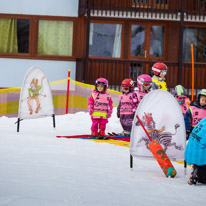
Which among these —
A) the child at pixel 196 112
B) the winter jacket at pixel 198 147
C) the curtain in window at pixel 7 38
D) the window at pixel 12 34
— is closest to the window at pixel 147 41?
the window at pixel 12 34

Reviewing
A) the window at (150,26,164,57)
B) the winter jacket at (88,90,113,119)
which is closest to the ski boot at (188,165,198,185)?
the winter jacket at (88,90,113,119)

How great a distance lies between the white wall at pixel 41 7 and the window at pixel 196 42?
4.06 meters

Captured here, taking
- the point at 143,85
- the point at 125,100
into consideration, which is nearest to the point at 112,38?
the point at 125,100

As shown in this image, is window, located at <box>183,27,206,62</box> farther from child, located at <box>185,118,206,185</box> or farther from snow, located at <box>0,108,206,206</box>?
child, located at <box>185,118,206,185</box>

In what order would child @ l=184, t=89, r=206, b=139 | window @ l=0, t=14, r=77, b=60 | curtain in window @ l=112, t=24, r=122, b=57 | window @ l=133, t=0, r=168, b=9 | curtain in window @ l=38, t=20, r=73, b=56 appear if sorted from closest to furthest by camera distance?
child @ l=184, t=89, r=206, b=139 → window @ l=0, t=14, r=77, b=60 → curtain in window @ l=38, t=20, r=73, b=56 → window @ l=133, t=0, r=168, b=9 → curtain in window @ l=112, t=24, r=122, b=57

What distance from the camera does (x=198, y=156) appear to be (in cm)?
699

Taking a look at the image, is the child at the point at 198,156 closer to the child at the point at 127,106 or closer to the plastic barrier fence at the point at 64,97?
the child at the point at 127,106

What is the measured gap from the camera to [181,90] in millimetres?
11711

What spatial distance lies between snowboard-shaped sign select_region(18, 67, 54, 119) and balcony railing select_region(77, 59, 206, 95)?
637 centimetres

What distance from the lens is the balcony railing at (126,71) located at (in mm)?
19297

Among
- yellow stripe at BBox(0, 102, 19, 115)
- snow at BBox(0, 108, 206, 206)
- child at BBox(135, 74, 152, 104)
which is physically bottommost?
snow at BBox(0, 108, 206, 206)

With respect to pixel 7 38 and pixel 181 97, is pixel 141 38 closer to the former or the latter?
pixel 7 38

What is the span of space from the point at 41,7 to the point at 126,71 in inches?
141

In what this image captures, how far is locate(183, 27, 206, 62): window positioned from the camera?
20922 millimetres
